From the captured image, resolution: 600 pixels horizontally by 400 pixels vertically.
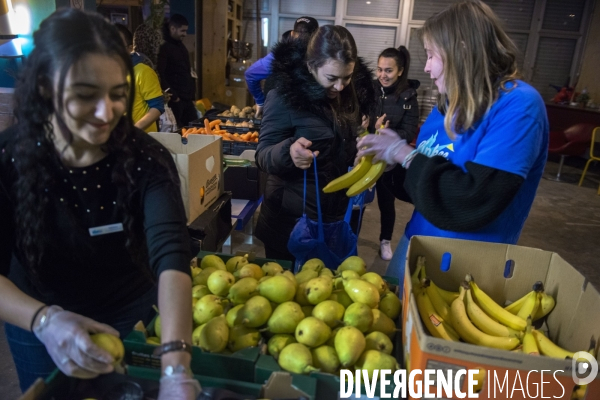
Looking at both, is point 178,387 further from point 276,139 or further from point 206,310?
point 276,139

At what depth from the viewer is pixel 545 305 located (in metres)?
1.23

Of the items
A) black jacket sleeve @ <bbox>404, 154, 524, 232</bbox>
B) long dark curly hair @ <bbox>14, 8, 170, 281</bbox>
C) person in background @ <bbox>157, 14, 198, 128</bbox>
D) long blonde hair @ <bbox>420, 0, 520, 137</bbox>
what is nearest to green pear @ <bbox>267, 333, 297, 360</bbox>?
long dark curly hair @ <bbox>14, 8, 170, 281</bbox>

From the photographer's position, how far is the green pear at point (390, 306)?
4.09ft

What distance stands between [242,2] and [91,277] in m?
8.24

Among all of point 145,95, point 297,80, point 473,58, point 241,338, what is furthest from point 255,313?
point 145,95

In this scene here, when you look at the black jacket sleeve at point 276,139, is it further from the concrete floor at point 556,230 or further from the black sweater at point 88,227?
the concrete floor at point 556,230

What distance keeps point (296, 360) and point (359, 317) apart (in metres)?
0.21

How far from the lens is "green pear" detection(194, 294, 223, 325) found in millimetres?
1162

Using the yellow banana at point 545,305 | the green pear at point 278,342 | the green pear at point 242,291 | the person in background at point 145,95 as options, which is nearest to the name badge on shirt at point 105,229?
the green pear at point 242,291

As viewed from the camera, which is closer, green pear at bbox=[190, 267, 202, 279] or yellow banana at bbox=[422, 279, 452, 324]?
yellow banana at bbox=[422, 279, 452, 324]

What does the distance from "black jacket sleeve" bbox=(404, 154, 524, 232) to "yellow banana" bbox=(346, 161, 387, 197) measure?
13.3 inches

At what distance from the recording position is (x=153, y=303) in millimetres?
1294

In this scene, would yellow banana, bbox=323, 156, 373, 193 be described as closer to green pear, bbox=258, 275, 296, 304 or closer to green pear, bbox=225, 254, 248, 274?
green pear, bbox=225, 254, 248, 274

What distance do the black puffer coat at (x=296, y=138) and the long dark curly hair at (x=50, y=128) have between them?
83 cm
